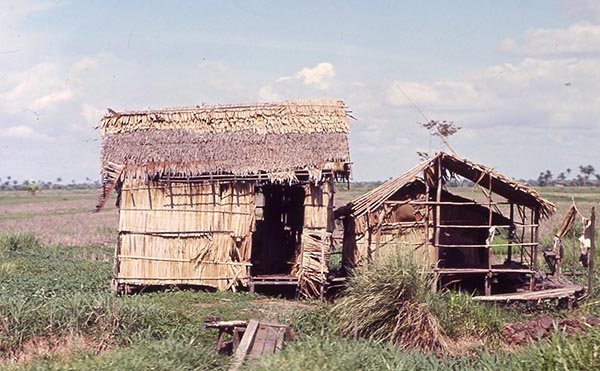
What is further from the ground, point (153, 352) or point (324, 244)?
point (324, 244)

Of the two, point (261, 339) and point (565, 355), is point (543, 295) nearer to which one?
point (565, 355)

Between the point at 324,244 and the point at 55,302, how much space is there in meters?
5.72

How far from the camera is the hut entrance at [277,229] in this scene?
18.8 meters

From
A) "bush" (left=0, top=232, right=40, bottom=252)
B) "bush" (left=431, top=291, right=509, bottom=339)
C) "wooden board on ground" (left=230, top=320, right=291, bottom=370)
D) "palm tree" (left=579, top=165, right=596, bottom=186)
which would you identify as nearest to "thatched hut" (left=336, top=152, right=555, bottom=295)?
"bush" (left=431, top=291, right=509, bottom=339)

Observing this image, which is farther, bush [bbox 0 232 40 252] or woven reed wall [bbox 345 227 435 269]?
bush [bbox 0 232 40 252]

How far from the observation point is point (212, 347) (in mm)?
11047

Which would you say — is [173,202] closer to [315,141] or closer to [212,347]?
[315,141]

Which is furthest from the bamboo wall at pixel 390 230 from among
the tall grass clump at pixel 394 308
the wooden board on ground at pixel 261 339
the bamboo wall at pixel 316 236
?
the wooden board on ground at pixel 261 339

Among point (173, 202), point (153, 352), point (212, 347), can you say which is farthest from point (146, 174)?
point (153, 352)

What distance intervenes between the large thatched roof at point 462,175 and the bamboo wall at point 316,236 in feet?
1.80

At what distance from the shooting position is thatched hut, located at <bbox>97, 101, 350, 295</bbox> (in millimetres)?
15812

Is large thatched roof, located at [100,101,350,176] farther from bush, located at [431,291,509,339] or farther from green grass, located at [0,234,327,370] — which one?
bush, located at [431,291,509,339]

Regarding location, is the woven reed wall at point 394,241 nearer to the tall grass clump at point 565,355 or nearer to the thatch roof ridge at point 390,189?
the thatch roof ridge at point 390,189

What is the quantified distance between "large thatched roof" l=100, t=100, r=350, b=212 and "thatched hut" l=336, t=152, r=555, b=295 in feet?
4.03
